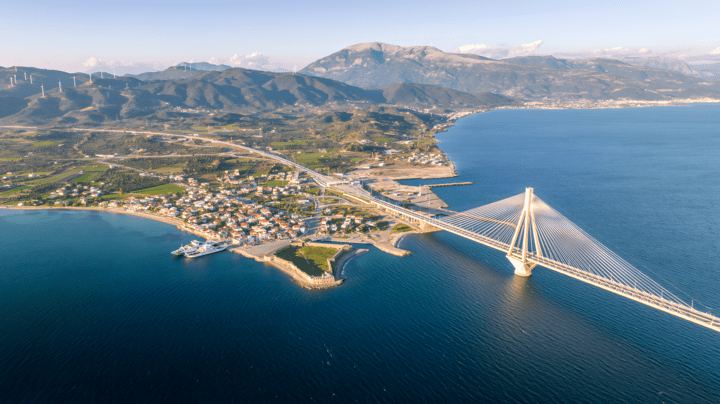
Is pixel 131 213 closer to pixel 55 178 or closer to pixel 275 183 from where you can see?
pixel 275 183

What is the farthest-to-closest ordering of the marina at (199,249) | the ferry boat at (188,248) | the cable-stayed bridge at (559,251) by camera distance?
the ferry boat at (188,248), the marina at (199,249), the cable-stayed bridge at (559,251)

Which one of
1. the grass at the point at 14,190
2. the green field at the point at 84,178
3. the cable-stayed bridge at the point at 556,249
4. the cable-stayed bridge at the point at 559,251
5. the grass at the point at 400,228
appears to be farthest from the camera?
the green field at the point at 84,178

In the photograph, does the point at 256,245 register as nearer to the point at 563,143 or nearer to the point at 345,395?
the point at 345,395

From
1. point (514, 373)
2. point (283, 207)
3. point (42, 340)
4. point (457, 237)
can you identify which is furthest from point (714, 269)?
point (42, 340)

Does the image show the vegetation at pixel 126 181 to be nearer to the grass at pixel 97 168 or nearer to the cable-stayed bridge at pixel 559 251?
the grass at pixel 97 168

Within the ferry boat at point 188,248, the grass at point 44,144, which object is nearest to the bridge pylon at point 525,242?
the ferry boat at point 188,248

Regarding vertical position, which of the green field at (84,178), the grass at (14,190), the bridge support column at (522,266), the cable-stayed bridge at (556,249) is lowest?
the grass at (14,190)
